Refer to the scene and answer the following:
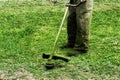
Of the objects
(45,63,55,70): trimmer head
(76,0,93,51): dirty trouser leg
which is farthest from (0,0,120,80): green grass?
(76,0,93,51): dirty trouser leg

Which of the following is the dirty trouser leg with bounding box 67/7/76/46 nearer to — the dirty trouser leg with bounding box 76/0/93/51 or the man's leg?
the man's leg

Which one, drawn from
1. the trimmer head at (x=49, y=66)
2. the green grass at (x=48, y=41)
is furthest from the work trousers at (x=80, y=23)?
the trimmer head at (x=49, y=66)

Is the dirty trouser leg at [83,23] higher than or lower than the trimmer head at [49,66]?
higher

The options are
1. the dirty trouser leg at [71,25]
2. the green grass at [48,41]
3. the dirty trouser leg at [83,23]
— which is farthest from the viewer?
the dirty trouser leg at [71,25]

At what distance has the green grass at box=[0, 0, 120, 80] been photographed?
6543 mm

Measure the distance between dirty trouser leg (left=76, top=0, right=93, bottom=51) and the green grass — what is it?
244mm

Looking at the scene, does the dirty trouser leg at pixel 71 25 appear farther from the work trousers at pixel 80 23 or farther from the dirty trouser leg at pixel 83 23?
the dirty trouser leg at pixel 83 23

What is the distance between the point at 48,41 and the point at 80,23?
1.15 metres

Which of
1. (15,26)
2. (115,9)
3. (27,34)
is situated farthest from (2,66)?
(115,9)

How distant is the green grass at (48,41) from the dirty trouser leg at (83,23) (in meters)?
0.24

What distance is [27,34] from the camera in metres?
8.81

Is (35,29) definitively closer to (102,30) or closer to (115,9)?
(102,30)

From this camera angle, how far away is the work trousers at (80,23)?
732 cm

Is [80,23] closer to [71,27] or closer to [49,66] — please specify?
[71,27]
